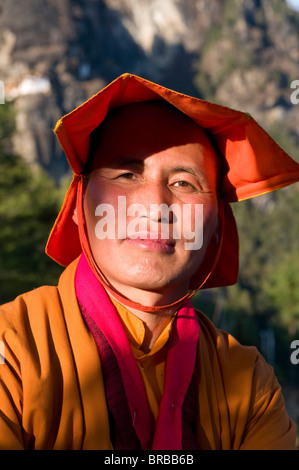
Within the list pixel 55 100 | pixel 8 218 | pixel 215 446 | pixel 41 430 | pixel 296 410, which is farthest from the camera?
pixel 55 100

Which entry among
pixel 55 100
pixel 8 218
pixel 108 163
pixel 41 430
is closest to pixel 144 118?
pixel 108 163

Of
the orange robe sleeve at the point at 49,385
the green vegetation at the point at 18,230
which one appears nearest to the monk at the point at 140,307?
the orange robe sleeve at the point at 49,385

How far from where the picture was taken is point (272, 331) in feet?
139

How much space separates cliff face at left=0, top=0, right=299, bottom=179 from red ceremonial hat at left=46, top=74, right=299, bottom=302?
6781 cm

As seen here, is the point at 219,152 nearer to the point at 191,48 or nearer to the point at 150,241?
the point at 150,241

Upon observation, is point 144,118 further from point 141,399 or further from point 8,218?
point 8,218

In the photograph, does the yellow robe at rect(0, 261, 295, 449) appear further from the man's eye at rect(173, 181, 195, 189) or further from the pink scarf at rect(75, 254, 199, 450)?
the man's eye at rect(173, 181, 195, 189)

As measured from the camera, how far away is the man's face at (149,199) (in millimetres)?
1619

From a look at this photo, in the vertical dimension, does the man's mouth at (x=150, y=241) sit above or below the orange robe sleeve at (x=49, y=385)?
above

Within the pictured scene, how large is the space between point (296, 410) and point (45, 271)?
40.9 ft

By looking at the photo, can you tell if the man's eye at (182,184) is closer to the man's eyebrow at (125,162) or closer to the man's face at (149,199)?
the man's face at (149,199)

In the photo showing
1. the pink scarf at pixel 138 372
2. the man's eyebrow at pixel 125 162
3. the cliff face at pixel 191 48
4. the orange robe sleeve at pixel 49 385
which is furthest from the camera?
the cliff face at pixel 191 48

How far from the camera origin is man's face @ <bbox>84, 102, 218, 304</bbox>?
1619 mm

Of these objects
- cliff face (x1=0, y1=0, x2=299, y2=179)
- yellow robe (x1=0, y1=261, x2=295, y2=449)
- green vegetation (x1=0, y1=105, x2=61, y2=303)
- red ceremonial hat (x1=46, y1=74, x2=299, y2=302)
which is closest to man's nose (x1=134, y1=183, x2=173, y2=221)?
red ceremonial hat (x1=46, y1=74, x2=299, y2=302)
